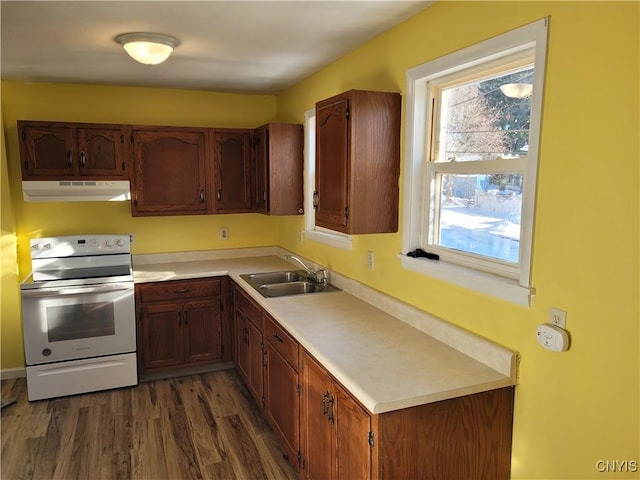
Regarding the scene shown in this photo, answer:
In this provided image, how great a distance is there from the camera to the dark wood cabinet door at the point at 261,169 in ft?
12.6

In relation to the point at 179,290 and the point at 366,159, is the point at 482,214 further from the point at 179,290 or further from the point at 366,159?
the point at 179,290

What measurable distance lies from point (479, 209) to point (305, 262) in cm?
201

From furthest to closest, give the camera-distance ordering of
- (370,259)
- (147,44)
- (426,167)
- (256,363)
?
(256,363) → (370,259) → (147,44) → (426,167)

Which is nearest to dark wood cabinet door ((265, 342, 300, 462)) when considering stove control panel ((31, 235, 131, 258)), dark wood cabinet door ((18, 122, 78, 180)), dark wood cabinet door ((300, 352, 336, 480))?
dark wood cabinet door ((300, 352, 336, 480))

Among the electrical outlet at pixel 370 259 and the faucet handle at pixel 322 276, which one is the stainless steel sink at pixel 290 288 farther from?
the electrical outlet at pixel 370 259

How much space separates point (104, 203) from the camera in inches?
161

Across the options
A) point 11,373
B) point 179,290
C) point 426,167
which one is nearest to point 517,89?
point 426,167

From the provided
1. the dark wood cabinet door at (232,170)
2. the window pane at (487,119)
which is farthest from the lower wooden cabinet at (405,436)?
the dark wood cabinet door at (232,170)

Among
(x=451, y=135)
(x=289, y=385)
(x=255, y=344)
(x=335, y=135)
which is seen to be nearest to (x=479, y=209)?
(x=451, y=135)

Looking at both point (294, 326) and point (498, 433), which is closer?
point (498, 433)

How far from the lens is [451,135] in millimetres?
2311

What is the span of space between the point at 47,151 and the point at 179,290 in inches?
56.2

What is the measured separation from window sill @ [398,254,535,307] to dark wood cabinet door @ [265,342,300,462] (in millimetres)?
843

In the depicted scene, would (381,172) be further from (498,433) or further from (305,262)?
(305,262)
